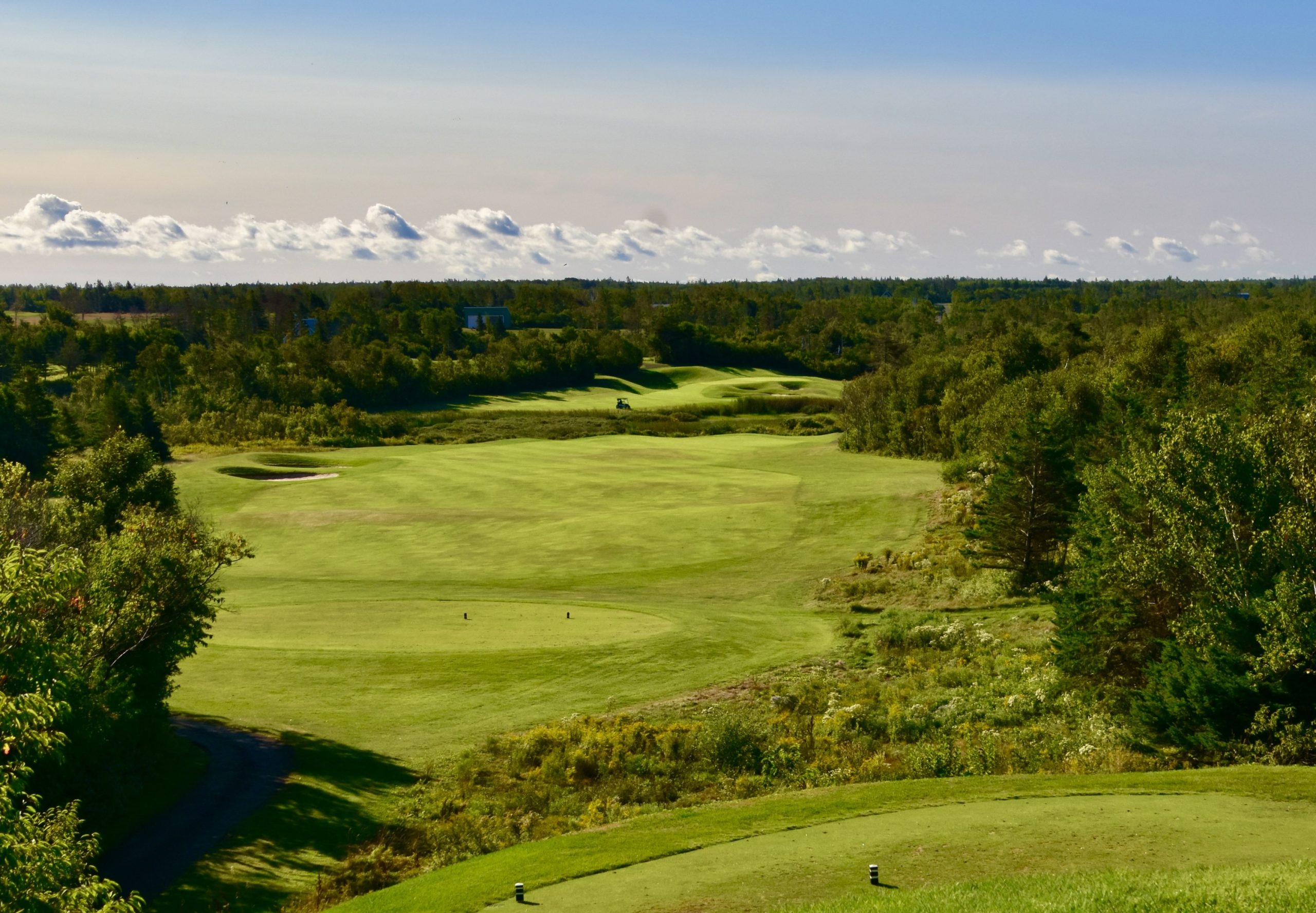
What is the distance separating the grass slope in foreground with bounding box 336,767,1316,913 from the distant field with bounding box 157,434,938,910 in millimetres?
8034

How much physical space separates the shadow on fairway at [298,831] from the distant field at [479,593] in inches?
2.9

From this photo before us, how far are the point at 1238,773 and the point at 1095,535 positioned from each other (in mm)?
14520

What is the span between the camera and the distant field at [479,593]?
3481cm

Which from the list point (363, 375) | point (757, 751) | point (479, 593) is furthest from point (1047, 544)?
point (363, 375)

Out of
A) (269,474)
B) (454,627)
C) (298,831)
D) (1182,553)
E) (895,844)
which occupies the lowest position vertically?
(298,831)

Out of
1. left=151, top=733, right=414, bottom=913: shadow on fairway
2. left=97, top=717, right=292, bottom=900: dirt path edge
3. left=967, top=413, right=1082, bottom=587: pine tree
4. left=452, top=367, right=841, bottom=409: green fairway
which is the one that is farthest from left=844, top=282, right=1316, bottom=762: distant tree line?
left=452, top=367, right=841, bottom=409: green fairway

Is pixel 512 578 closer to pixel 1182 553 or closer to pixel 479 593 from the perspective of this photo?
pixel 479 593

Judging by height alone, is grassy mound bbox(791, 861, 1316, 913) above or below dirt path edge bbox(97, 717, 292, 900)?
above

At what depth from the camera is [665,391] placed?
181m

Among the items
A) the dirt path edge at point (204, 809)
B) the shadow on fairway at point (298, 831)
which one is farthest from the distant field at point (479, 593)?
the dirt path edge at point (204, 809)

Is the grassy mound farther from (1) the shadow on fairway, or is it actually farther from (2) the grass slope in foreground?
(1) the shadow on fairway

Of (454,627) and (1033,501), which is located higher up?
(1033,501)

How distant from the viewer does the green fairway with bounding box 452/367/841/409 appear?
532 ft

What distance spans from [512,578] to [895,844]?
139 ft
